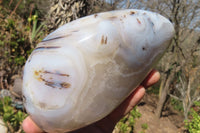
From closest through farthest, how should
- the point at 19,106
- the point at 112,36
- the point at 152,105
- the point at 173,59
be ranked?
the point at 112,36 < the point at 19,106 < the point at 173,59 < the point at 152,105

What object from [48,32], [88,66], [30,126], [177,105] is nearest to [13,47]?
[48,32]

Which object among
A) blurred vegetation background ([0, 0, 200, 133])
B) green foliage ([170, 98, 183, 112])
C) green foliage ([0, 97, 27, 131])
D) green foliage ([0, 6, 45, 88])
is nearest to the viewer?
green foliage ([0, 97, 27, 131])

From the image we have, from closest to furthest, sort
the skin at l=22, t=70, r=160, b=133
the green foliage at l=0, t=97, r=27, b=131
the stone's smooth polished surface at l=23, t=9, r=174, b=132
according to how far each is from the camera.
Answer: the stone's smooth polished surface at l=23, t=9, r=174, b=132 < the skin at l=22, t=70, r=160, b=133 < the green foliage at l=0, t=97, r=27, b=131

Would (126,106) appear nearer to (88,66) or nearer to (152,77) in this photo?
(152,77)

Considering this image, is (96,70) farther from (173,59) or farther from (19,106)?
(173,59)

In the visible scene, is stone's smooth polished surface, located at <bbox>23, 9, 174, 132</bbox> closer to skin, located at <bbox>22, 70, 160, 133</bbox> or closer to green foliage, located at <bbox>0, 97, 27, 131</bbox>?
skin, located at <bbox>22, 70, 160, 133</bbox>

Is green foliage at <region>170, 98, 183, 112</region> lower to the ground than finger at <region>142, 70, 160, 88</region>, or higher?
lower

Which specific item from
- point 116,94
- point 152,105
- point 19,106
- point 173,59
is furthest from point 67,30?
→ point 152,105

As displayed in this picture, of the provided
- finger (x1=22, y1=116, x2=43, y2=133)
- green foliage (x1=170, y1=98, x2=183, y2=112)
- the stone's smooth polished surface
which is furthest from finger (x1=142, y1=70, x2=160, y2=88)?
green foliage (x1=170, y1=98, x2=183, y2=112)

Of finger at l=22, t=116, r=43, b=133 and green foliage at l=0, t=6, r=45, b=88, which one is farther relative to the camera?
green foliage at l=0, t=6, r=45, b=88
